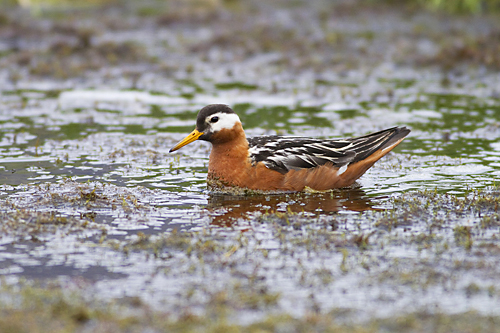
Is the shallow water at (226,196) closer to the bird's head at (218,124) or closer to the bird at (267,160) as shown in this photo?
the bird at (267,160)

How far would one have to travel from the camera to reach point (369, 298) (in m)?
6.41

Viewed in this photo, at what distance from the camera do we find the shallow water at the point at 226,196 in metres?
6.82

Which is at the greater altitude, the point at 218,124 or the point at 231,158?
the point at 218,124

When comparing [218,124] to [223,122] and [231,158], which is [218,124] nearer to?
[223,122]

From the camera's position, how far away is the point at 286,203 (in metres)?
9.68

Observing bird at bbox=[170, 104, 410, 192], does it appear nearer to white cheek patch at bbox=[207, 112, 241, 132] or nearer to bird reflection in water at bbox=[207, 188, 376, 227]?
white cheek patch at bbox=[207, 112, 241, 132]

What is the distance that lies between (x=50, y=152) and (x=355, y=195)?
619 cm

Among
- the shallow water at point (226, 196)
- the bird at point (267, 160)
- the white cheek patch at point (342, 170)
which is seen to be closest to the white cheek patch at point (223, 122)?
the bird at point (267, 160)

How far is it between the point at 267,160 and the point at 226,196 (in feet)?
2.83

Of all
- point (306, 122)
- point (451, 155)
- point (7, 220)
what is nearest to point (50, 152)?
point (7, 220)

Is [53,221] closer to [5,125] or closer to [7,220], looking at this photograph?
[7,220]

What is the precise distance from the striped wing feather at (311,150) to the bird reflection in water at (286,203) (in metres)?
0.47

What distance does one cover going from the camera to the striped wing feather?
10.2 metres

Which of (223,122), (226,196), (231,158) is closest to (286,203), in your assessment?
(226,196)
